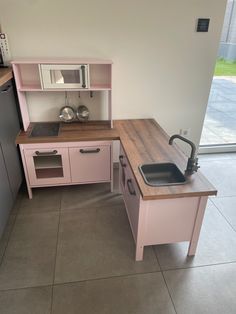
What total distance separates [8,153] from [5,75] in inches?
24.5

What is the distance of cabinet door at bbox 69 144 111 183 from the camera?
221 centimetres

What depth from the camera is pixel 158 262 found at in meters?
1.71

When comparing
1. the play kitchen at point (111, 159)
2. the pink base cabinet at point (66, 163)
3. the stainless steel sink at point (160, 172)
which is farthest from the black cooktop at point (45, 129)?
the stainless steel sink at point (160, 172)

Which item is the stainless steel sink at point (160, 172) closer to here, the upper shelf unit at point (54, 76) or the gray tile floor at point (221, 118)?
the upper shelf unit at point (54, 76)

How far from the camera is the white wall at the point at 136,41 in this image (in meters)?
2.12

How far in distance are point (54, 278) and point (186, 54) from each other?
2367mm

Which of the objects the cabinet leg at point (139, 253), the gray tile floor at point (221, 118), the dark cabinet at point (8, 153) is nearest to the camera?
the cabinet leg at point (139, 253)

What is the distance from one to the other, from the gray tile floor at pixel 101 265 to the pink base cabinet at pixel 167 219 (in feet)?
0.53

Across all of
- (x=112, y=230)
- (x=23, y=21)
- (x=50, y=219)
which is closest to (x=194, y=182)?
(x=112, y=230)

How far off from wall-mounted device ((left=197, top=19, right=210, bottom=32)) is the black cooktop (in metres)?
1.72

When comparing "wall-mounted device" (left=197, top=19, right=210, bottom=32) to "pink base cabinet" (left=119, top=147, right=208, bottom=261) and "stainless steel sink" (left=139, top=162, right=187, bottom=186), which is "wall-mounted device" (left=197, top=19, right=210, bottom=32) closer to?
"stainless steel sink" (left=139, top=162, right=187, bottom=186)

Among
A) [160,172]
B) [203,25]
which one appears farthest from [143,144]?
[203,25]

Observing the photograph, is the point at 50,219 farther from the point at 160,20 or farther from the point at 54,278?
the point at 160,20

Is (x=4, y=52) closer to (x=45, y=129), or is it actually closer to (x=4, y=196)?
(x=45, y=129)
